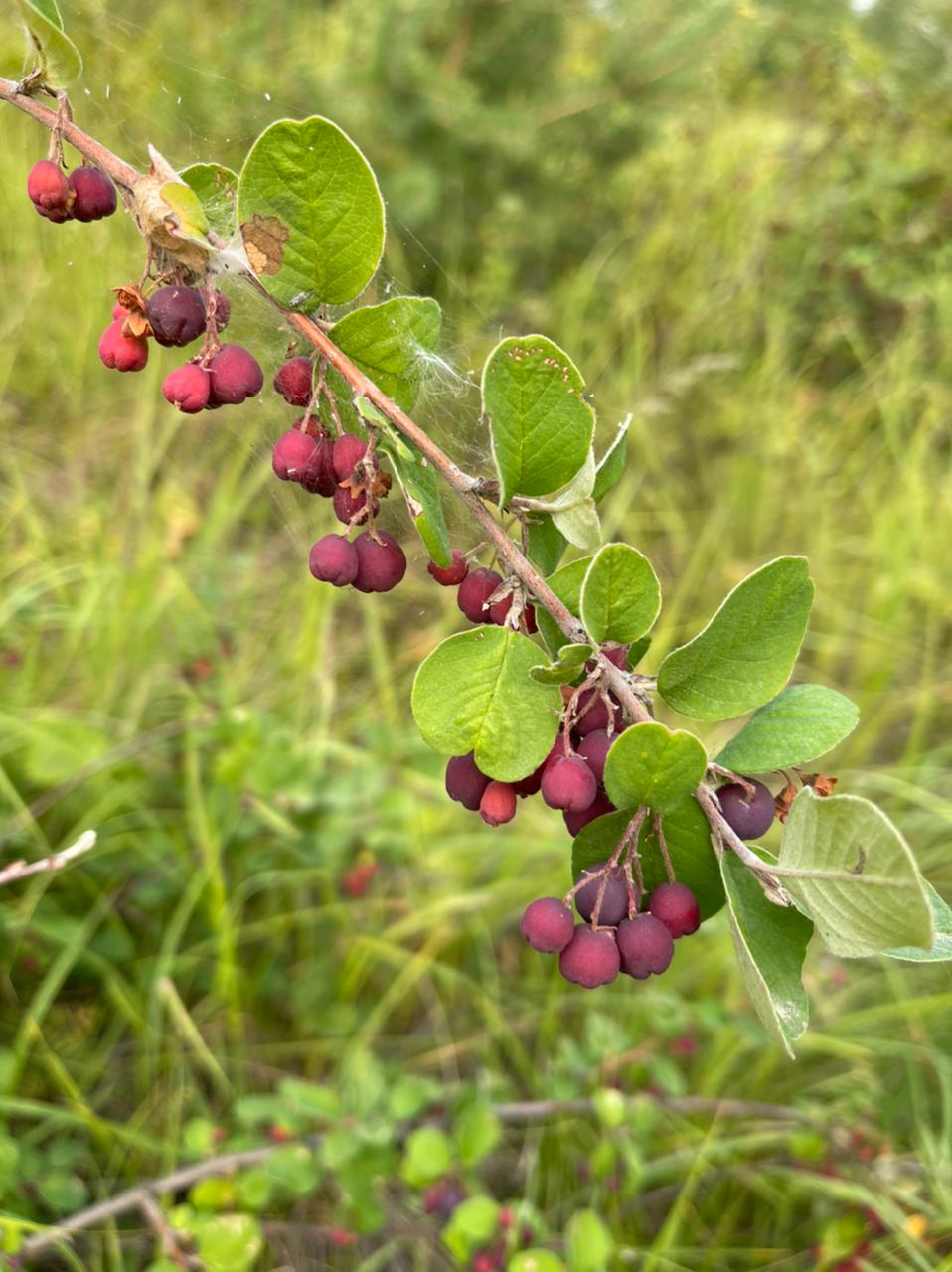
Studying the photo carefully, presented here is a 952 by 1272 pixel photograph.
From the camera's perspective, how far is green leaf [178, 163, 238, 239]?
1.77 feet

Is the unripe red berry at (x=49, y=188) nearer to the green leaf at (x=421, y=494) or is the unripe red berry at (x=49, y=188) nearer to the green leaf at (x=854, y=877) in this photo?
the green leaf at (x=421, y=494)

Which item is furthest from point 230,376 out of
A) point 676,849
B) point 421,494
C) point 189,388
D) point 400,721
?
point 400,721

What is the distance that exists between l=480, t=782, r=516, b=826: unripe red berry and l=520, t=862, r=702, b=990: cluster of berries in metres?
0.05

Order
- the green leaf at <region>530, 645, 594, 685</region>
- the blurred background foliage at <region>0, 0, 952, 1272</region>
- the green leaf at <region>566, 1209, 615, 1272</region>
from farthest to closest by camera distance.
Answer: the blurred background foliage at <region>0, 0, 952, 1272</region>, the green leaf at <region>566, 1209, 615, 1272</region>, the green leaf at <region>530, 645, 594, 685</region>

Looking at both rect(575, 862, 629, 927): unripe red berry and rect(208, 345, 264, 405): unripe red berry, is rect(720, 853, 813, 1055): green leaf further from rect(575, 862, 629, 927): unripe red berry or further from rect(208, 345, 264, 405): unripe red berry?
rect(208, 345, 264, 405): unripe red berry

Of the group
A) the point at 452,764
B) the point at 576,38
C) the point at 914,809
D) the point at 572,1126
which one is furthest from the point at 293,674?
the point at 576,38

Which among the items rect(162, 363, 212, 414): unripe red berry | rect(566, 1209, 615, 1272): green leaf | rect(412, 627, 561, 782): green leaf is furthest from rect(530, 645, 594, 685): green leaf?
rect(566, 1209, 615, 1272): green leaf

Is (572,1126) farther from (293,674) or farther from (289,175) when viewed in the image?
(289,175)

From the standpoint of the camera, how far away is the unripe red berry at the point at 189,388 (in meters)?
0.51

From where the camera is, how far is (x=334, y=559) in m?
0.51

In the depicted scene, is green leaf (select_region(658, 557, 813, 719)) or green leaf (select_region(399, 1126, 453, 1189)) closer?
green leaf (select_region(658, 557, 813, 719))

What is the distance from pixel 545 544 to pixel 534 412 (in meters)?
0.10

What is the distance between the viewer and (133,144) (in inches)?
28.9

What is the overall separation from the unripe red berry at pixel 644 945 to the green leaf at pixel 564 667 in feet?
0.40
